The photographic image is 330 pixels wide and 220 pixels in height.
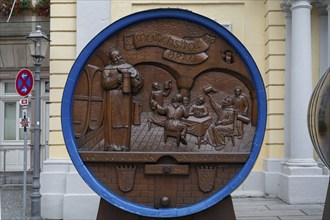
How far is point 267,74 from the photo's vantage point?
8.76 metres

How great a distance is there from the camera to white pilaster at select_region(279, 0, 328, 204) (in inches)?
311

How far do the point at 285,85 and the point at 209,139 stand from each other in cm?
527

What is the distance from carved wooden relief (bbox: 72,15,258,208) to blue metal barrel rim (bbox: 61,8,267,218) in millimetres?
56

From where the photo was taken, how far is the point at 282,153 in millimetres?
8617

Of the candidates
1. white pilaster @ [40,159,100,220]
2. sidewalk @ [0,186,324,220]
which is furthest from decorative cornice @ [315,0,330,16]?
white pilaster @ [40,159,100,220]

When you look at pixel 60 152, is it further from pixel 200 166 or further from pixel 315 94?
pixel 315 94

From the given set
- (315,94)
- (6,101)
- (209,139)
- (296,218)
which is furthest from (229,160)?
(6,101)

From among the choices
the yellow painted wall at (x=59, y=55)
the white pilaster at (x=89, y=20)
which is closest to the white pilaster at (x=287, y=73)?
the white pilaster at (x=89, y=20)

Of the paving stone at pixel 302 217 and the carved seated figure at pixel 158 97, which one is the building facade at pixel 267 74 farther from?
the carved seated figure at pixel 158 97

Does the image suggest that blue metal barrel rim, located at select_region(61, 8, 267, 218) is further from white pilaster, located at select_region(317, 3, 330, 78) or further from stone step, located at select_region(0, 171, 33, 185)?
stone step, located at select_region(0, 171, 33, 185)

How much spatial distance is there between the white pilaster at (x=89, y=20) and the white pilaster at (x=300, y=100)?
348cm

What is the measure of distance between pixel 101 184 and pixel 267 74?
5.74 metres

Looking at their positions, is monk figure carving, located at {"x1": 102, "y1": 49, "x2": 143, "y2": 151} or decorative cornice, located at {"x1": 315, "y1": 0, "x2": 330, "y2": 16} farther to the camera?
decorative cornice, located at {"x1": 315, "y1": 0, "x2": 330, "y2": 16}

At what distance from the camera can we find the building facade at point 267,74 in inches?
310
